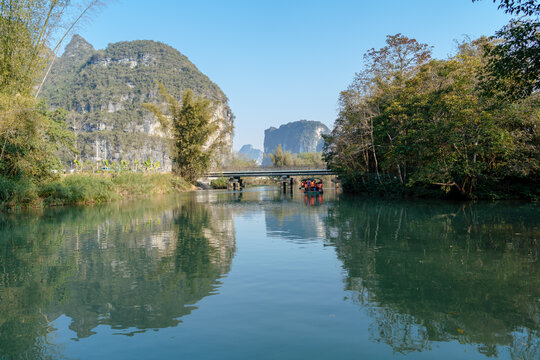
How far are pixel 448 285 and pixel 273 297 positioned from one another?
2.85 meters

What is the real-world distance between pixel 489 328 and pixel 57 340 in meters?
4.96

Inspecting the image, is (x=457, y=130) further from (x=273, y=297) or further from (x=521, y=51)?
(x=273, y=297)

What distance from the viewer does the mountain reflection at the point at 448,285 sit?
424 cm

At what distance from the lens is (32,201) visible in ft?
73.6

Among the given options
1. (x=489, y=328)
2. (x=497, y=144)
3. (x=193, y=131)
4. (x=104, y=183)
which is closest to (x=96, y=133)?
(x=193, y=131)

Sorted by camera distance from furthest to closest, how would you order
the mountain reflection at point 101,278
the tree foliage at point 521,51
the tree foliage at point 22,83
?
1. the tree foliage at point 22,83
2. the tree foliage at point 521,51
3. the mountain reflection at point 101,278

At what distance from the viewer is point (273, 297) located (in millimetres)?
5746

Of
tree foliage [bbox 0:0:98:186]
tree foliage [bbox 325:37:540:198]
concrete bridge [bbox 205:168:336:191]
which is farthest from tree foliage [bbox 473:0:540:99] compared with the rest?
concrete bridge [bbox 205:168:336:191]

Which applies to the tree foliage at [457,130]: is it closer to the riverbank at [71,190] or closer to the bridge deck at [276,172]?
the riverbank at [71,190]

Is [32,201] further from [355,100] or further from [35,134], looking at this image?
[355,100]

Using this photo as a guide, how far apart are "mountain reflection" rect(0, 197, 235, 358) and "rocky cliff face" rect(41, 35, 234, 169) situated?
5060 inches

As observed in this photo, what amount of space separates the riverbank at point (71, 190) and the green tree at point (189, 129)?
12.7m

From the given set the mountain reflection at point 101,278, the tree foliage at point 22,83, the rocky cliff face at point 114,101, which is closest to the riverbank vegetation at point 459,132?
the mountain reflection at point 101,278

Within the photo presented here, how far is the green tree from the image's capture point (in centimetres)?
4982
